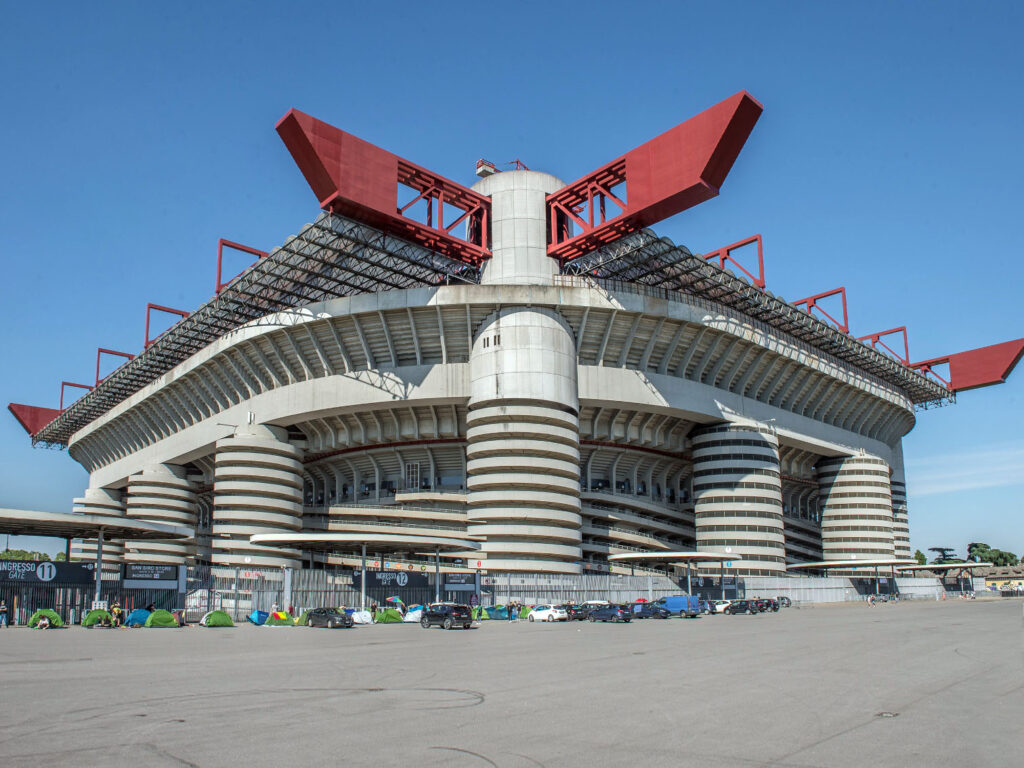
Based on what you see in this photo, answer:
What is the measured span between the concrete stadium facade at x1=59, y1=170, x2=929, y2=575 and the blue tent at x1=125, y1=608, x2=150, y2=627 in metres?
20.1

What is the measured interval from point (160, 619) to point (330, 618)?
8.88 meters

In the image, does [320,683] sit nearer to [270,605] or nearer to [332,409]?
[270,605]

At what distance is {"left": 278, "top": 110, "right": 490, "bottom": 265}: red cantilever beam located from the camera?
1887 inches

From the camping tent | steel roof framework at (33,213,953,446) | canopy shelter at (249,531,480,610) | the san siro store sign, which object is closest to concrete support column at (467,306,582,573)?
canopy shelter at (249,531,480,610)

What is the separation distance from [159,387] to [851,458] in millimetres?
66244

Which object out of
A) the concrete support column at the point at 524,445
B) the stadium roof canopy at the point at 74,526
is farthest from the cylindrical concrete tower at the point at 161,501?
the concrete support column at the point at 524,445

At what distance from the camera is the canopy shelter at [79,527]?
4416cm

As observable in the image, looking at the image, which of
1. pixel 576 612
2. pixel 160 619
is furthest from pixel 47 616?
pixel 576 612

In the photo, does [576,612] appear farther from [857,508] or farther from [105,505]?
[105,505]

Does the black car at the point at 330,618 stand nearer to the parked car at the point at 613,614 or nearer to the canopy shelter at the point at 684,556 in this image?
the parked car at the point at 613,614

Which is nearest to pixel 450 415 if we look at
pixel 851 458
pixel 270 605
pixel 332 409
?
pixel 332 409

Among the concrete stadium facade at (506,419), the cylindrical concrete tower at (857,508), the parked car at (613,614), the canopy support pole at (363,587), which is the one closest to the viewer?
the parked car at (613,614)

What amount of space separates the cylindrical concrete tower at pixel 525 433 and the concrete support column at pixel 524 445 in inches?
2.5

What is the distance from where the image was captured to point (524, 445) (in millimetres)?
57750
